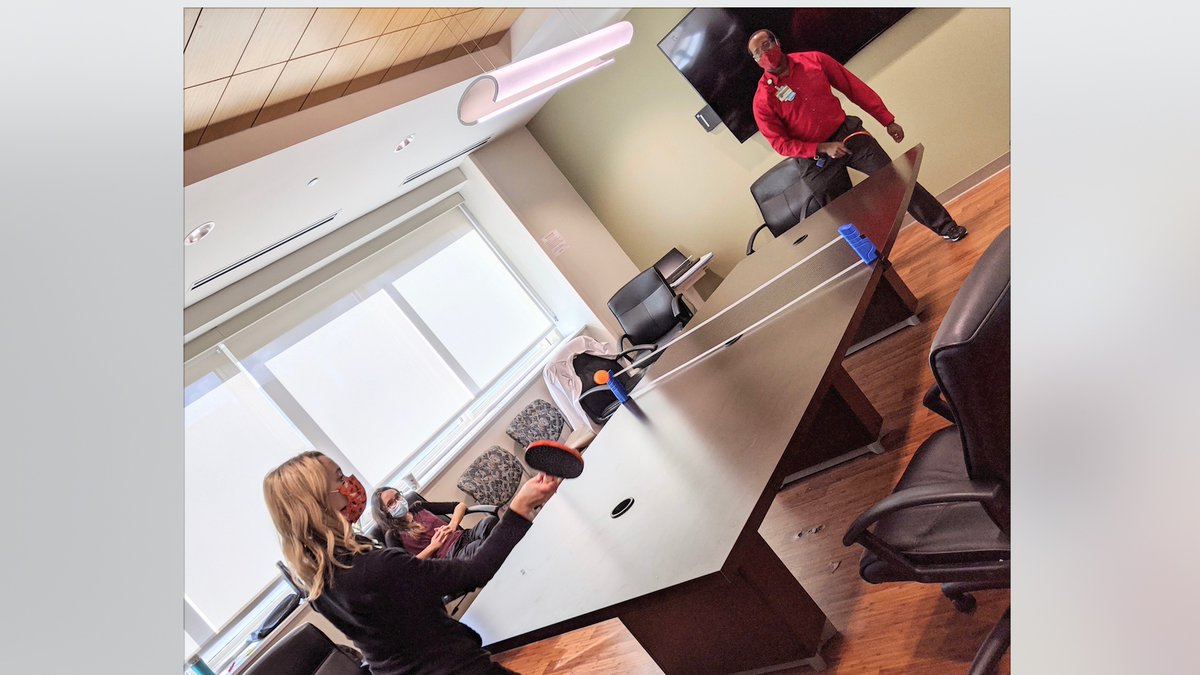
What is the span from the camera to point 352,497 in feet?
6.29

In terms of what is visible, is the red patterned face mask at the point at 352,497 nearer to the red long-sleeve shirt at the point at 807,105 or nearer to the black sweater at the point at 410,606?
the black sweater at the point at 410,606

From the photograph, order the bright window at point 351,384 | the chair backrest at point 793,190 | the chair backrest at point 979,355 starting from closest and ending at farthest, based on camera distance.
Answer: the chair backrest at point 979,355, the bright window at point 351,384, the chair backrest at point 793,190

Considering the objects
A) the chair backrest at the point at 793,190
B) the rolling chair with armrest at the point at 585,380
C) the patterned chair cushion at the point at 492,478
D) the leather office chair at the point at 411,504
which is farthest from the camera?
the chair backrest at the point at 793,190

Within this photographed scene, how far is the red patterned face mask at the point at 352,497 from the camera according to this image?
6.21 ft

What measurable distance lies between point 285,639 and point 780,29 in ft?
6.82

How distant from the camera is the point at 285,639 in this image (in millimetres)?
1797

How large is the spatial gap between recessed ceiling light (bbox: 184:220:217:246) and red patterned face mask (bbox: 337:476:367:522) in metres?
0.70

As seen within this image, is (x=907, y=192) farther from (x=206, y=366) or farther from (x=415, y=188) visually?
(x=206, y=366)

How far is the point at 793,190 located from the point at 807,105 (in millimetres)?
313

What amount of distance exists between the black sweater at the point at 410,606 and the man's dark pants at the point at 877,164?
164 cm
